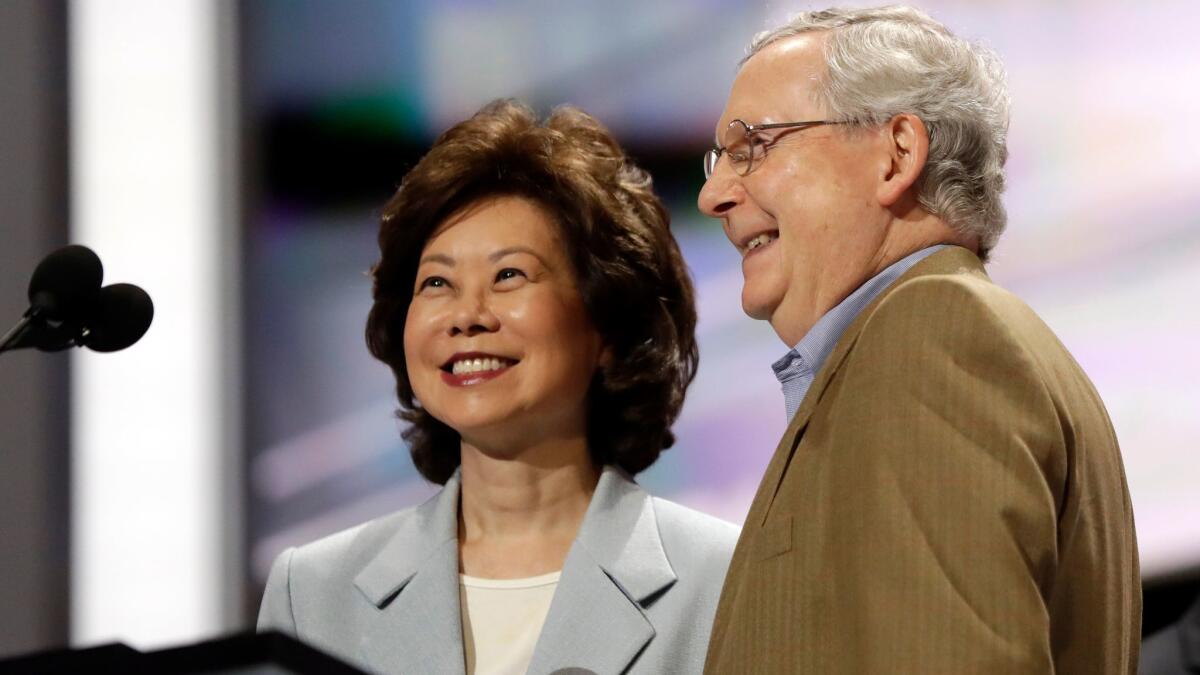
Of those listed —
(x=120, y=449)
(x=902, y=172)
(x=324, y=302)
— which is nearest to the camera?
(x=902, y=172)

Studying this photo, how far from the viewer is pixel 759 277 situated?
163 centimetres

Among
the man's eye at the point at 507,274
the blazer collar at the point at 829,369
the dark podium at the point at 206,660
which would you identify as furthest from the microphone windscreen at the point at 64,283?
the man's eye at the point at 507,274

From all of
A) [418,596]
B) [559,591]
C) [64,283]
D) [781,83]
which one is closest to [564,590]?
[559,591]

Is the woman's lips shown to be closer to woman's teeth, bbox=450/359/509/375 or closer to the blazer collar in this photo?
woman's teeth, bbox=450/359/509/375

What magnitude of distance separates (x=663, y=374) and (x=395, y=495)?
46.5 inches

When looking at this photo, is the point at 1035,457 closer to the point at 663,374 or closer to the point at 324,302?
the point at 663,374

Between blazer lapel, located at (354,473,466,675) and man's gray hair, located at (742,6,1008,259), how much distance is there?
0.92m

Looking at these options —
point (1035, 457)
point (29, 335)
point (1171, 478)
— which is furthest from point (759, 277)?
point (1171, 478)

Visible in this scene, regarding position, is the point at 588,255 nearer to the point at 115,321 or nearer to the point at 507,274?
the point at 507,274

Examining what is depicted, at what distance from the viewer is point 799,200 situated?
1584 millimetres

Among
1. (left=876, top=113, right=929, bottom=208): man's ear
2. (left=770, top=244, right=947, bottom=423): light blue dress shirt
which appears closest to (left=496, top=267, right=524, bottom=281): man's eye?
(left=770, top=244, right=947, bottom=423): light blue dress shirt

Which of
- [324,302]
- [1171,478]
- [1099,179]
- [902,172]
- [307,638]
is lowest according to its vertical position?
[1171,478]

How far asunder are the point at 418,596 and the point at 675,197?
176 cm

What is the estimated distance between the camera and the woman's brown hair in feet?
6.88
